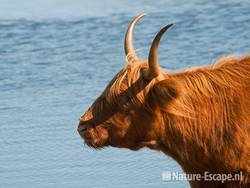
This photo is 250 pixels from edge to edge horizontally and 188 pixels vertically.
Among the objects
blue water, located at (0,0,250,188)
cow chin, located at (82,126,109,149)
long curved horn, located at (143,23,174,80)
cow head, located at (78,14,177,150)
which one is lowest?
blue water, located at (0,0,250,188)

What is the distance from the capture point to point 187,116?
20.5ft

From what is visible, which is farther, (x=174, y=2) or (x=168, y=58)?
(x=174, y=2)

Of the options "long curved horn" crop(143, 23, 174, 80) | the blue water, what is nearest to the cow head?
"long curved horn" crop(143, 23, 174, 80)

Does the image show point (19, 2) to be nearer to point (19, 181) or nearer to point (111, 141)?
point (19, 181)

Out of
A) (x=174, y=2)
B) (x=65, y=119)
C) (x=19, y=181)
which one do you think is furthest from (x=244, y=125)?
(x=174, y=2)

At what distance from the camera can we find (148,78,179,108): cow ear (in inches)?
242

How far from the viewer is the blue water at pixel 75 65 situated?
8.47 meters

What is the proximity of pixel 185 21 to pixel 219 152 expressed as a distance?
26.8 ft

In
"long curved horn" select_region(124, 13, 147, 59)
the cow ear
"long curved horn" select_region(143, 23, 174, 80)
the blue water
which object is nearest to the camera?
"long curved horn" select_region(143, 23, 174, 80)

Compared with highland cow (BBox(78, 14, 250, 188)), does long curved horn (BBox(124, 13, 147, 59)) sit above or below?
above

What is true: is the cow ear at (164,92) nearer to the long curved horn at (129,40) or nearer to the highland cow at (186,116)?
the highland cow at (186,116)

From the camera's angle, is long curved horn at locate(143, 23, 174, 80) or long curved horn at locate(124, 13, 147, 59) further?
long curved horn at locate(124, 13, 147, 59)

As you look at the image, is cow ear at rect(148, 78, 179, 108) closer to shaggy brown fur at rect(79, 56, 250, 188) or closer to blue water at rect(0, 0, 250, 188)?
shaggy brown fur at rect(79, 56, 250, 188)

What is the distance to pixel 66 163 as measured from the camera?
8.63m
